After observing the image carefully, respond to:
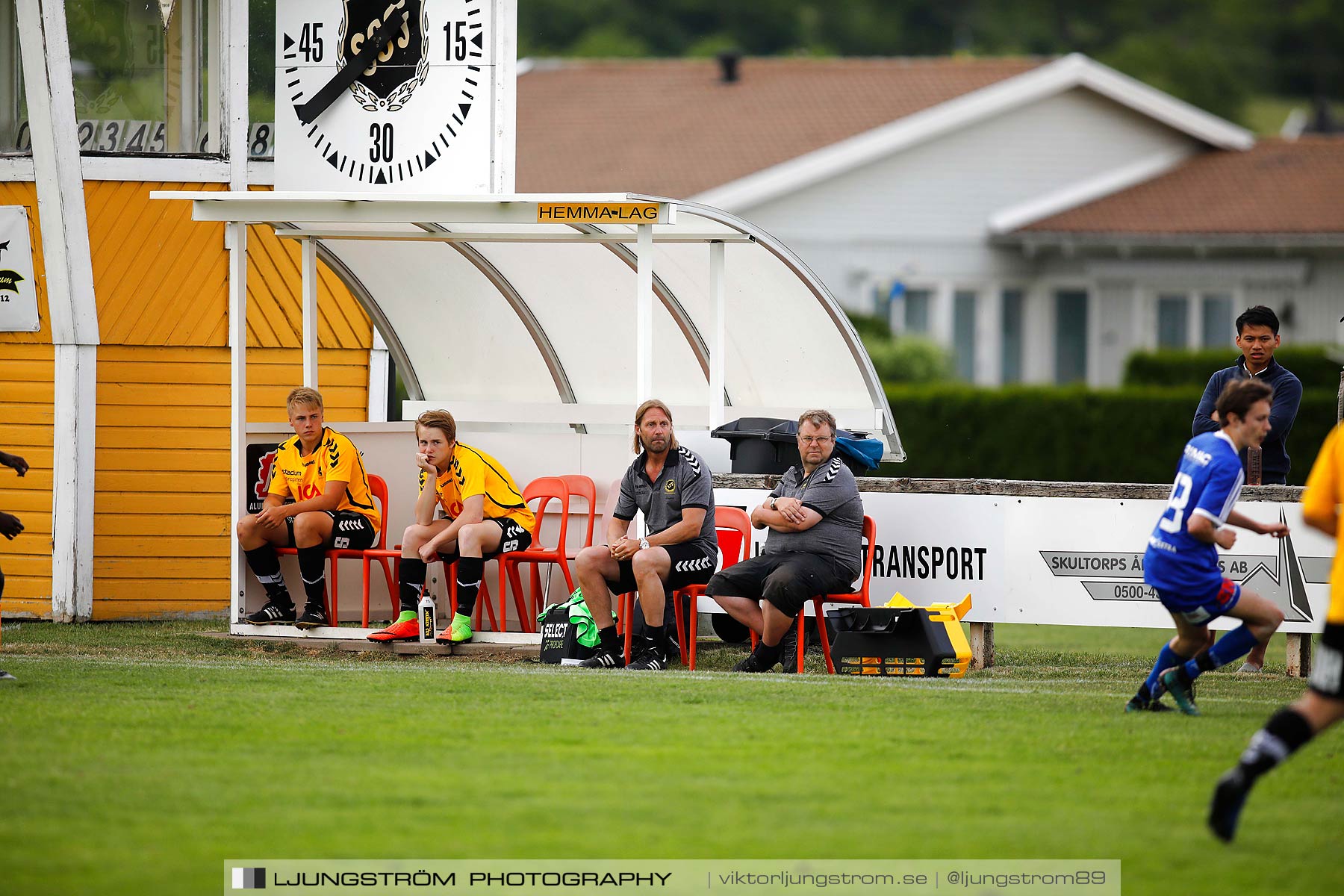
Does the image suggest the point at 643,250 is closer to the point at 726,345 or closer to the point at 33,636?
the point at 726,345

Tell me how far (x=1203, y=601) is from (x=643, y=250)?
4073 mm

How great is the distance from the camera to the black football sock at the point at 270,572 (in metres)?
11.5

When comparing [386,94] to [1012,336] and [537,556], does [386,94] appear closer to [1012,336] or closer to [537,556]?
[537,556]

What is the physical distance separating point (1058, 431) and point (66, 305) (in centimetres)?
1556

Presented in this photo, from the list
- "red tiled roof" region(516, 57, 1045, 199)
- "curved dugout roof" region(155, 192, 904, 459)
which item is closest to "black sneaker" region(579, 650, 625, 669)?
"curved dugout roof" region(155, 192, 904, 459)

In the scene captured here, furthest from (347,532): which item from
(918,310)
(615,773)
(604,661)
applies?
(918,310)

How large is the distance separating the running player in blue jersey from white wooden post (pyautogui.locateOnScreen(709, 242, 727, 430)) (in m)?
3.48

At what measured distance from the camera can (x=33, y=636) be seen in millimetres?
11672

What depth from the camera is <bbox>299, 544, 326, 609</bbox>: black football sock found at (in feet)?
37.2

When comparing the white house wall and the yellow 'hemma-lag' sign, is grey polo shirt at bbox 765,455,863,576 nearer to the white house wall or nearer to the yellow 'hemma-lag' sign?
the yellow 'hemma-lag' sign

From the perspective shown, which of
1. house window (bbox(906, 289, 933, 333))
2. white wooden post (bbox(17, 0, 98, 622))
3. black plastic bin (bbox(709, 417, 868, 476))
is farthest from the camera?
house window (bbox(906, 289, 933, 333))

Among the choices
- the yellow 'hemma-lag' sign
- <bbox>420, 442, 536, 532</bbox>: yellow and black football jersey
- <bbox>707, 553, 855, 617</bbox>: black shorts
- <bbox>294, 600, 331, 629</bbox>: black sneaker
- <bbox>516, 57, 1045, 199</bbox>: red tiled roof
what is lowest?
<bbox>294, 600, 331, 629</bbox>: black sneaker

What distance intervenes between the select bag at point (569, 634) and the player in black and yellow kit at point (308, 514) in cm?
144

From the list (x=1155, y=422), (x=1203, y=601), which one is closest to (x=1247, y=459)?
(x=1203, y=601)
